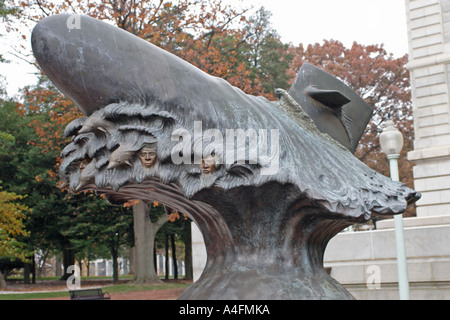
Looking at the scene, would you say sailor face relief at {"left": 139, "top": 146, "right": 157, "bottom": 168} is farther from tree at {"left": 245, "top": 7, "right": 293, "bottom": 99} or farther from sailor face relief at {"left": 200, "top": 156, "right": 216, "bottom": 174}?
tree at {"left": 245, "top": 7, "right": 293, "bottom": 99}

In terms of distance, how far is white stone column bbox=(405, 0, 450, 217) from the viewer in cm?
1424

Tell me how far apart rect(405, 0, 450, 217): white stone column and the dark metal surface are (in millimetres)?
12188

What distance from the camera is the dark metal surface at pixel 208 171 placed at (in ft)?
8.93

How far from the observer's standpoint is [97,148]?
2.87 m

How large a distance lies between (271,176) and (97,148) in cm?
103

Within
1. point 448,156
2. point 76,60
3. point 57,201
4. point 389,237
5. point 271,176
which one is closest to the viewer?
point 271,176

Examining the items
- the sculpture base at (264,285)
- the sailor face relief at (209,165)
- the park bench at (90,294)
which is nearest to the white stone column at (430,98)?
the park bench at (90,294)

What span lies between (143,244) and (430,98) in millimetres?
10543

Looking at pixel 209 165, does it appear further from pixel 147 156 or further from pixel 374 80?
pixel 374 80

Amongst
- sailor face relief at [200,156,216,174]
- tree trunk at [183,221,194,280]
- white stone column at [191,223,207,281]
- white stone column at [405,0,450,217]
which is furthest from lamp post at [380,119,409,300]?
tree trunk at [183,221,194,280]

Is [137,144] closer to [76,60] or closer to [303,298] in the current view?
[76,60]

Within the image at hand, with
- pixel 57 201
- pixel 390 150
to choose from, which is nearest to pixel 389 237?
pixel 390 150
